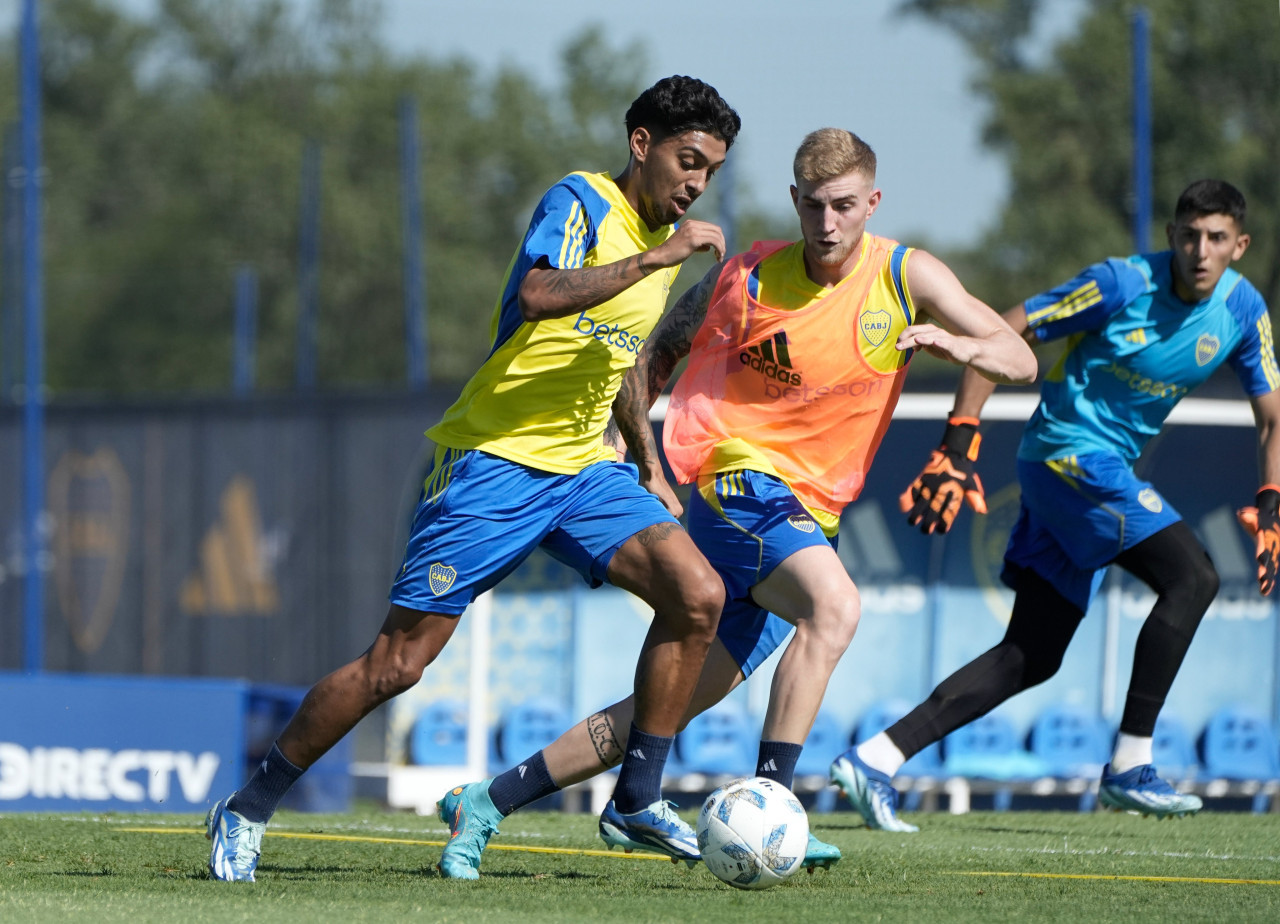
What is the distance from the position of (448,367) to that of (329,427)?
22.3 m

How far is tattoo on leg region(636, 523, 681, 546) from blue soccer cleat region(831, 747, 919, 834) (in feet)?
5.92

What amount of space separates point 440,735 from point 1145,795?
811cm

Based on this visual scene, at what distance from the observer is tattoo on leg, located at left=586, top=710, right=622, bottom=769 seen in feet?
17.6

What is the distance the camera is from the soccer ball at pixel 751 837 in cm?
488

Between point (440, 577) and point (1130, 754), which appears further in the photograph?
point (1130, 754)

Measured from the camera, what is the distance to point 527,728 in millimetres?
13633

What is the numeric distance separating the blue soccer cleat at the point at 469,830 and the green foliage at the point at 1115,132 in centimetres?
1941

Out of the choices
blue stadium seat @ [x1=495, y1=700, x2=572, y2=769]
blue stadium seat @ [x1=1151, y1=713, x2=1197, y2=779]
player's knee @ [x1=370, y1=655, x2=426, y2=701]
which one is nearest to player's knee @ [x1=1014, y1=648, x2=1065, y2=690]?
player's knee @ [x1=370, y1=655, x2=426, y2=701]

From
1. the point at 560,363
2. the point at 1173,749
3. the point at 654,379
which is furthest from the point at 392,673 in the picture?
the point at 1173,749

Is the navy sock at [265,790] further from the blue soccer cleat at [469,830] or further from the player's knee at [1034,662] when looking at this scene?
the player's knee at [1034,662]

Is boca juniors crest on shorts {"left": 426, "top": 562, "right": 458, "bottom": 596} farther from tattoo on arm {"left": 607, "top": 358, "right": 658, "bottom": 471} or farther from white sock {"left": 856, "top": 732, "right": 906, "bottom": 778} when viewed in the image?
white sock {"left": 856, "top": 732, "right": 906, "bottom": 778}

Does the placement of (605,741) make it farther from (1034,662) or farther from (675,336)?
(1034,662)

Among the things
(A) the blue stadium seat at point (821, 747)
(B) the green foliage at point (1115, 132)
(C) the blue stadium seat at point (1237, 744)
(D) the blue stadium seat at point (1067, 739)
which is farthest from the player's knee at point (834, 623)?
(B) the green foliage at point (1115, 132)

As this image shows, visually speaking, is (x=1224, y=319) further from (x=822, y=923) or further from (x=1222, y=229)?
(x=822, y=923)
